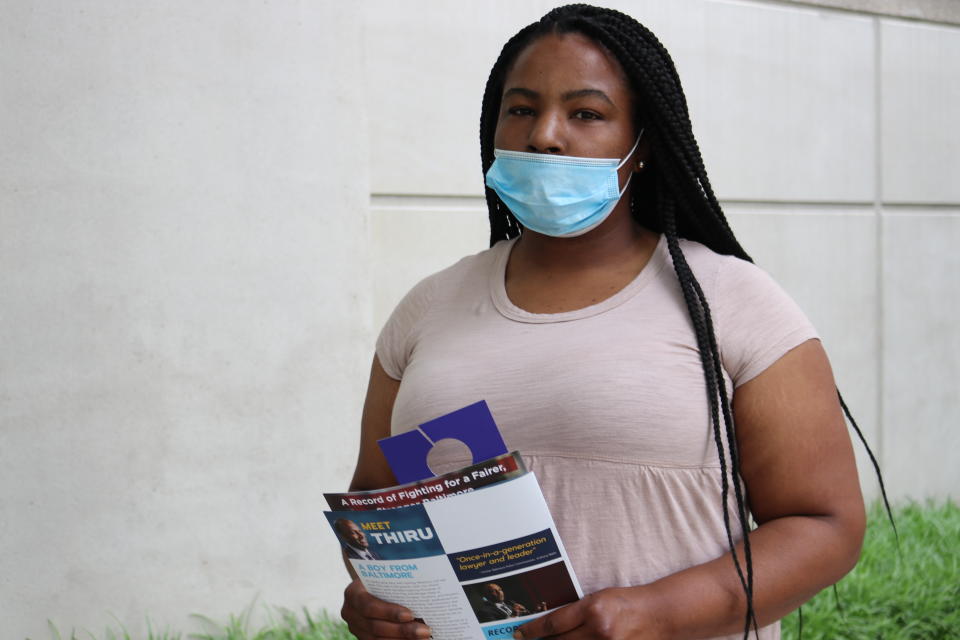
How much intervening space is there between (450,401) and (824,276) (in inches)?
154

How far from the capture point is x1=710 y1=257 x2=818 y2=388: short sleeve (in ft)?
5.30

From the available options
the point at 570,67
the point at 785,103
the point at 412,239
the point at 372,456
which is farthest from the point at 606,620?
the point at 785,103

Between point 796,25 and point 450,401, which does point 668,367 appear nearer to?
point 450,401

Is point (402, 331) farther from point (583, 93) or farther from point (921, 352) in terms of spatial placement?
point (921, 352)

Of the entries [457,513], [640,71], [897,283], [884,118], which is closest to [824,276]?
[897,283]

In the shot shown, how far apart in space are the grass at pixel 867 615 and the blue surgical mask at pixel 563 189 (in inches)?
79.3

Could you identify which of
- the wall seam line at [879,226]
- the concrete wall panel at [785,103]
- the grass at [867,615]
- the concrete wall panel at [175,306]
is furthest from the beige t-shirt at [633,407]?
the wall seam line at [879,226]

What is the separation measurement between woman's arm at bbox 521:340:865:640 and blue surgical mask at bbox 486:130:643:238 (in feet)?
1.27

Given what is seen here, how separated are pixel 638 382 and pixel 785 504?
0.28 m

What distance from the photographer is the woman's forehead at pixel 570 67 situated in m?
1.75

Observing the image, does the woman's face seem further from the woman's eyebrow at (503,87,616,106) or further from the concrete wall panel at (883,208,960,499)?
the concrete wall panel at (883,208,960,499)

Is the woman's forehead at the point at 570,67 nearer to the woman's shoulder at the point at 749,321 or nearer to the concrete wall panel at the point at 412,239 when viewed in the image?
the woman's shoulder at the point at 749,321

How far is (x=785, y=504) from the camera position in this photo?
1.63 meters

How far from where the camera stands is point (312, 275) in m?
3.72
